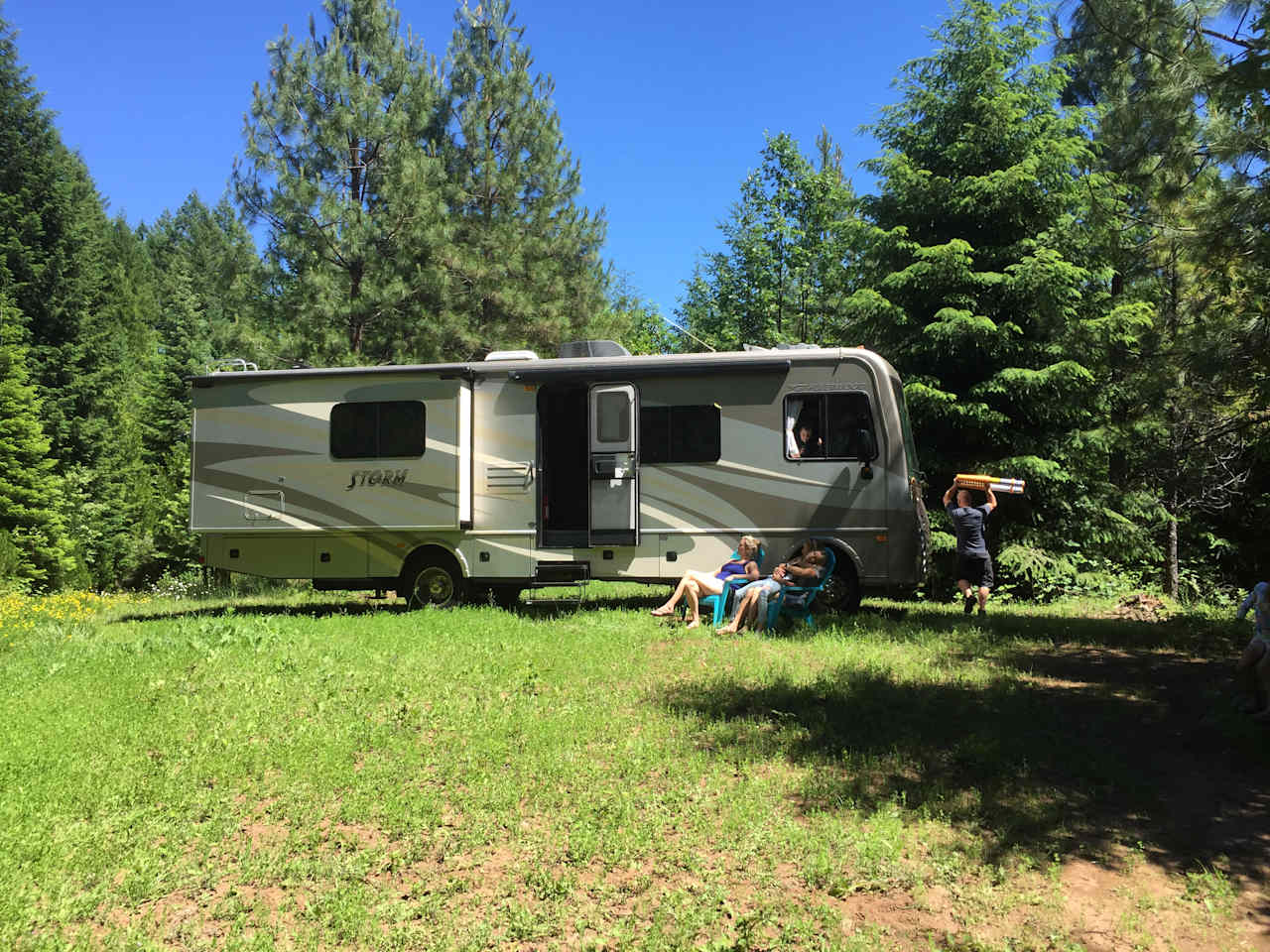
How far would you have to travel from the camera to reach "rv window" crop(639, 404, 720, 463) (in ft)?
35.7

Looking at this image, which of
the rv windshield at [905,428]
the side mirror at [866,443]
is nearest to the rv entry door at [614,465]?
the side mirror at [866,443]

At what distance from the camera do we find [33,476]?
79.4 ft

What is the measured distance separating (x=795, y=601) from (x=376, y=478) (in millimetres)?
5389

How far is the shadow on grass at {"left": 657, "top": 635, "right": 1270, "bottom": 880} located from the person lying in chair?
1.92 metres

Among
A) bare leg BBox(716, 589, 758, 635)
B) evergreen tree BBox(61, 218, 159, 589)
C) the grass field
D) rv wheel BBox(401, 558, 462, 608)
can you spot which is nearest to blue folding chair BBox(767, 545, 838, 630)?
bare leg BBox(716, 589, 758, 635)

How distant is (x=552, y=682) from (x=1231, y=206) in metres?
6.60

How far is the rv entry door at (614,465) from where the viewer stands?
10898mm

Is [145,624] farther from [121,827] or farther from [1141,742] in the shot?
[1141,742]

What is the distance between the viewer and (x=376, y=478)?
37.3 ft

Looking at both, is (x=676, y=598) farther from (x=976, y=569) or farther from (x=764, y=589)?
(x=976, y=569)

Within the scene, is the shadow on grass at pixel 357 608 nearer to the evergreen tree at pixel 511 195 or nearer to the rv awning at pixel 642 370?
the rv awning at pixel 642 370

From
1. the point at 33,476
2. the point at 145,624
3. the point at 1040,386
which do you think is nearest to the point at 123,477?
the point at 33,476

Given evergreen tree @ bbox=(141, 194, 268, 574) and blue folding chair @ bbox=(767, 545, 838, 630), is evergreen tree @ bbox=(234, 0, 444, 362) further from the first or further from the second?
blue folding chair @ bbox=(767, 545, 838, 630)

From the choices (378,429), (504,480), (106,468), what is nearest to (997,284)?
(504,480)
